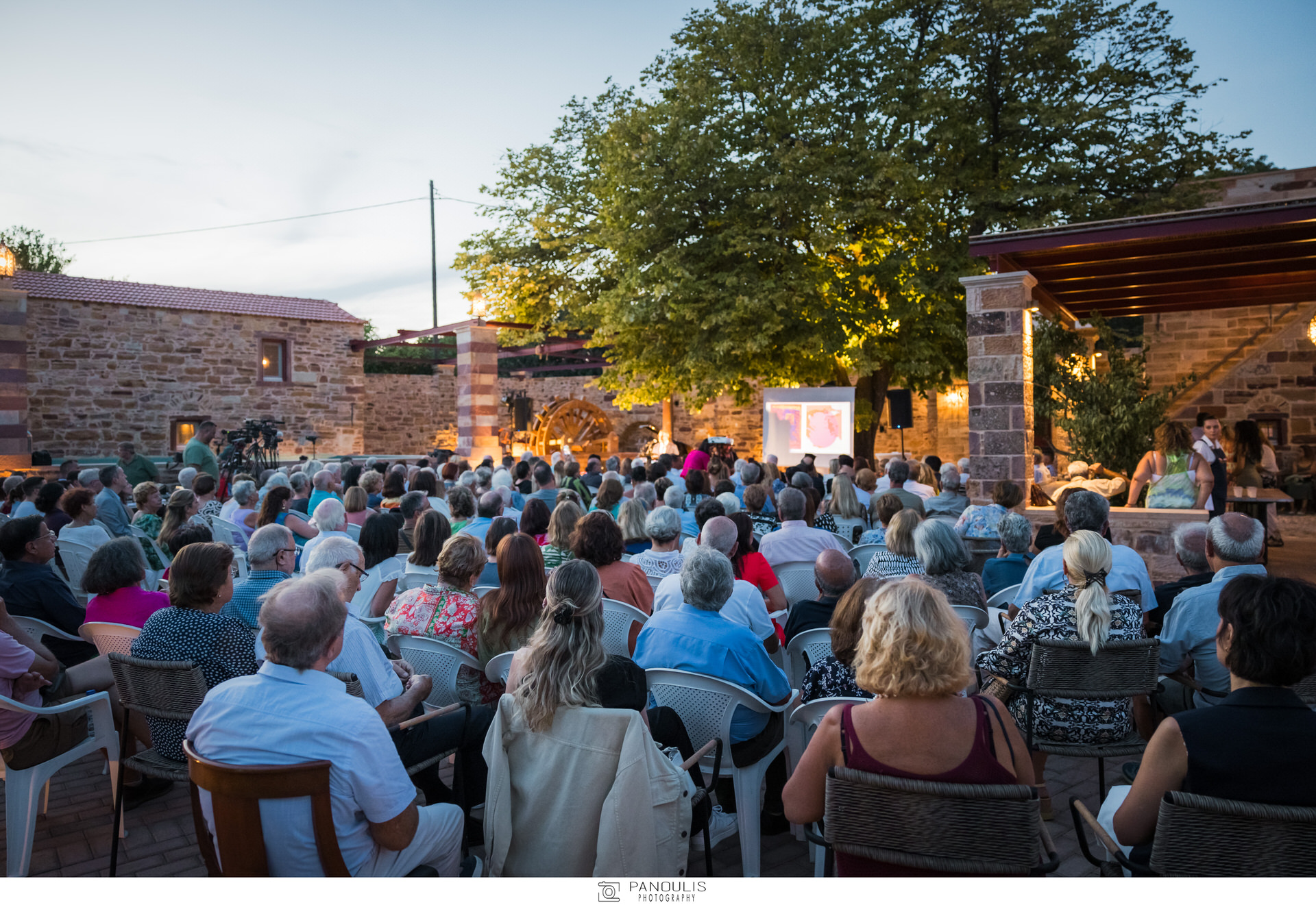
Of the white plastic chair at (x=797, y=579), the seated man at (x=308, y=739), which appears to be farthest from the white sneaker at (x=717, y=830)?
the white plastic chair at (x=797, y=579)

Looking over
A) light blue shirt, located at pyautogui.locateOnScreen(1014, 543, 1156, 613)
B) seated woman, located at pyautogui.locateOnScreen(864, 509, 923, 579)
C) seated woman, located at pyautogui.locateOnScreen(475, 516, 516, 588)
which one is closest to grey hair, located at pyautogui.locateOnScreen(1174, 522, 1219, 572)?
light blue shirt, located at pyautogui.locateOnScreen(1014, 543, 1156, 613)

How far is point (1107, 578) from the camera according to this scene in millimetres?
3275

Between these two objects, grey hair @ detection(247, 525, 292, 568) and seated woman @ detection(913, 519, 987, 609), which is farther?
grey hair @ detection(247, 525, 292, 568)

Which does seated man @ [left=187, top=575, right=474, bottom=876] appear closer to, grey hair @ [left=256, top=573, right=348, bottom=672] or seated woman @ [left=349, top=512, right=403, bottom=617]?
grey hair @ [left=256, top=573, right=348, bottom=672]

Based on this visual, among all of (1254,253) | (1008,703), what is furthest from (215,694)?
(1254,253)

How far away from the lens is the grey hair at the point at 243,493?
615 centimetres

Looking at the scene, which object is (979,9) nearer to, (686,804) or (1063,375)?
(1063,375)

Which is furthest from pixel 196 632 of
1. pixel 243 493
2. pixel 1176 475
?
pixel 1176 475

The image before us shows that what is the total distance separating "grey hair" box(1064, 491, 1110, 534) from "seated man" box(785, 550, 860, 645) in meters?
1.24

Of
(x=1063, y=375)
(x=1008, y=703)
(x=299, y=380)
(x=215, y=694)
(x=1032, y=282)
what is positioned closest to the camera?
(x=215, y=694)

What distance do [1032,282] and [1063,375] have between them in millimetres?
1354

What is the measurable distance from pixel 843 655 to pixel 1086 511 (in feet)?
6.38

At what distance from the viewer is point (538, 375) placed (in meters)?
23.0

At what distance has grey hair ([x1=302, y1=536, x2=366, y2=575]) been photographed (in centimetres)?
319
